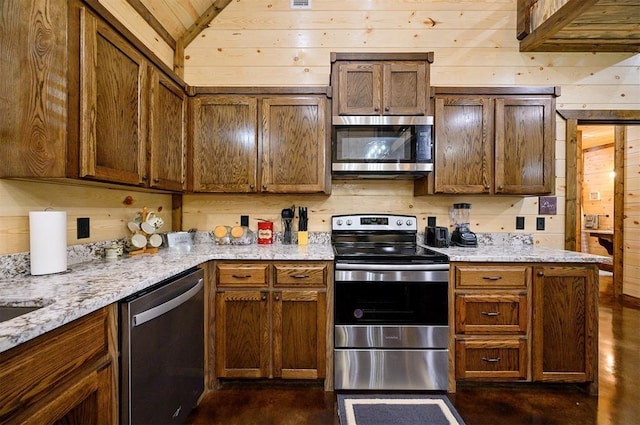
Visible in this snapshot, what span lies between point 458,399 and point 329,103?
7.54 ft

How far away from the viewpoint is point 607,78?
9.05ft

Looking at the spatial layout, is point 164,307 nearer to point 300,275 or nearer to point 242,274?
point 242,274

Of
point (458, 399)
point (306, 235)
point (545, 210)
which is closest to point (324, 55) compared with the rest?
→ point (306, 235)

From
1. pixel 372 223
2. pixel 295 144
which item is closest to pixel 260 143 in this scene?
pixel 295 144

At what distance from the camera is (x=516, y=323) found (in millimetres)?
2053

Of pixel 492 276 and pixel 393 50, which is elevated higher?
pixel 393 50

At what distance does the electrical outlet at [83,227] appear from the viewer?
1.76 meters

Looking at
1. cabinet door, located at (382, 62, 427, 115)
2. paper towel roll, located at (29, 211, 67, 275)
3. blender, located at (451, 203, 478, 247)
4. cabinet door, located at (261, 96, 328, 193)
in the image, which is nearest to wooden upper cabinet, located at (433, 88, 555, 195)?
cabinet door, located at (382, 62, 427, 115)

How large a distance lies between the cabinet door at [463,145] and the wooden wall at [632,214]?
2.91 m

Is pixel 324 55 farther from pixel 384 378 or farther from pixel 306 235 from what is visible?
pixel 384 378

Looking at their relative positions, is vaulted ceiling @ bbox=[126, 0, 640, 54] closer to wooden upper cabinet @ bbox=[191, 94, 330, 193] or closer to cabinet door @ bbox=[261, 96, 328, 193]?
wooden upper cabinet @ bbox=[191, 94, 330, 193]

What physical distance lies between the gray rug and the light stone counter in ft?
3.05

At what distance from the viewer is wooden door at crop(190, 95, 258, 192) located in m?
2.38

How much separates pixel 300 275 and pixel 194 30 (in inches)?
95.1
